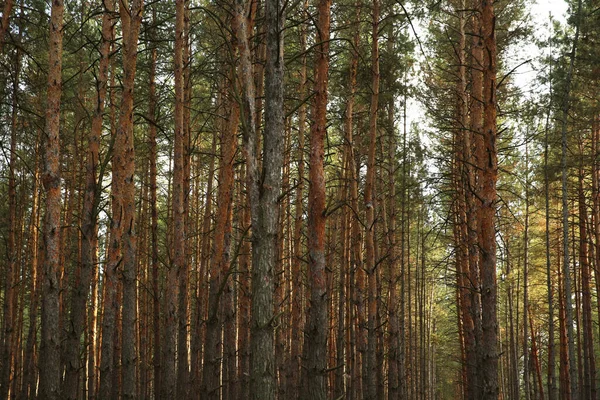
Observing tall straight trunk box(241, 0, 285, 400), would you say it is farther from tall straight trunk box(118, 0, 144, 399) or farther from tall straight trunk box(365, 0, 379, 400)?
tall straight trunk box(365, 0, 379, 400)

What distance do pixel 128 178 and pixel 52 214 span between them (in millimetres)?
1154

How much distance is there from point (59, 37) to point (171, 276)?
3897 millimetres

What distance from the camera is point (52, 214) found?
6.68m

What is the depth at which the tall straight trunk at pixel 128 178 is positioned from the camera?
23.7 ft

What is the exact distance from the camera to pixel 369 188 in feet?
33.0

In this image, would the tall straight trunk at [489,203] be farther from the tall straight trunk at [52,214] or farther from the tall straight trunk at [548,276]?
the tall straight trunk at [52,214]

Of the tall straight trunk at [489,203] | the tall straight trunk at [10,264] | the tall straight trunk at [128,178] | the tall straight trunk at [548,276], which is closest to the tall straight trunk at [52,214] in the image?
the tall straight trunk at [128,178]

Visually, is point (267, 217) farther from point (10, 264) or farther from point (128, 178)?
point (10, 264)

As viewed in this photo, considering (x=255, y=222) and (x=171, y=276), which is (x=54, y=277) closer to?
(x=171, y=276)

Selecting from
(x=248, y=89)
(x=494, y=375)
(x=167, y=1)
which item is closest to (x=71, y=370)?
(x=248, y=89)

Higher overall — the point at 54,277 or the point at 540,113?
the point at 540,113

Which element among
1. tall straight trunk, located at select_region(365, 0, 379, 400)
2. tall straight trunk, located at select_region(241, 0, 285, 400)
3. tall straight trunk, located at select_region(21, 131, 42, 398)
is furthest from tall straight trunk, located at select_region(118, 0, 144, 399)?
tall straight trunk, located at select_region(21, 131, 42, 398)

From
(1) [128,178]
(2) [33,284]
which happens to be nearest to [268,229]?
(1) [128,178]

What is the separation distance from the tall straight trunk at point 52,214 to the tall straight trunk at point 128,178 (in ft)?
2.65
